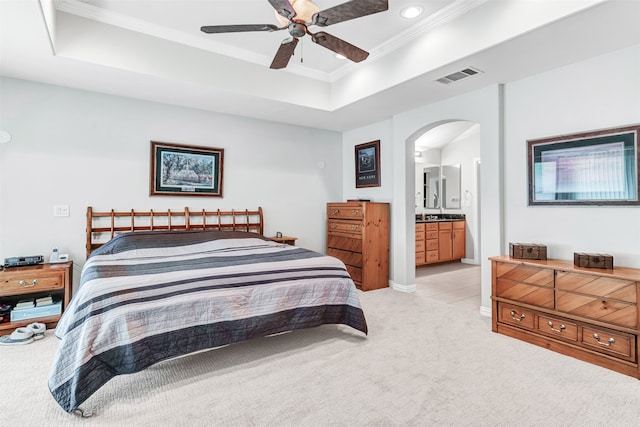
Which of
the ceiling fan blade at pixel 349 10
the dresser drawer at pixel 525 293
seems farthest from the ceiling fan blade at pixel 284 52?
the dresser drawer at pixel 525 293

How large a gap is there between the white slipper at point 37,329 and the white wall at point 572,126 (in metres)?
4.55

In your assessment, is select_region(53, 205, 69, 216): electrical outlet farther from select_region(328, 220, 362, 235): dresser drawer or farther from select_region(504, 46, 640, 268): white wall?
select_region(504, 46, 640, 268): white wall

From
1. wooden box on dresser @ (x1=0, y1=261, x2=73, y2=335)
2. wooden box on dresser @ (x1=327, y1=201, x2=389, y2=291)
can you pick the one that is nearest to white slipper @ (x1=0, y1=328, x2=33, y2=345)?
wooden box on dresser @ (x1=0, y1=261, x2=73, y2=335)

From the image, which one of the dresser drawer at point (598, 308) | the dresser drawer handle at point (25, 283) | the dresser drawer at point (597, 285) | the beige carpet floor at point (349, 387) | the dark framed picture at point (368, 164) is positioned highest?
the dark framed picture at point (368, 164)

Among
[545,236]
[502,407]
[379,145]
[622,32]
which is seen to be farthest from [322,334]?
[622,32]

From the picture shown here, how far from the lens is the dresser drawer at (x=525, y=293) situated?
2705 mm

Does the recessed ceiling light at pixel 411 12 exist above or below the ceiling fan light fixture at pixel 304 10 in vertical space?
above

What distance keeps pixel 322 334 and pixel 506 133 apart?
280cm

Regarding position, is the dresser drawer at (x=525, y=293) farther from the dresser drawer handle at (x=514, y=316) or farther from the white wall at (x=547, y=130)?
the white wall at (x=547, y=130)

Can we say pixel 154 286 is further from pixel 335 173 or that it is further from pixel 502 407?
pixel 335 173

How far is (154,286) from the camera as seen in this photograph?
219 centimetres

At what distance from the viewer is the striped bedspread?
1.90 metres

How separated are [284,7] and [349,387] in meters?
2.47

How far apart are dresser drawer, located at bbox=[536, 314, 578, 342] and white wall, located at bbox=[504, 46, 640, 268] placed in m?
0.67
